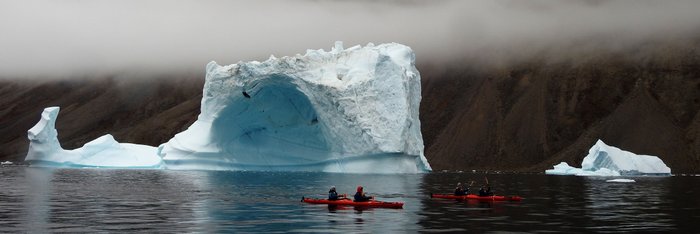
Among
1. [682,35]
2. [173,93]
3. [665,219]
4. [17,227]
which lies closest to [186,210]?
[17,227]

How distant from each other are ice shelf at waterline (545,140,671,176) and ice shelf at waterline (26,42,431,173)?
2222 cm

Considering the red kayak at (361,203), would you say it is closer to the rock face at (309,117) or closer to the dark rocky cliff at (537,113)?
the rock face at (309,117)

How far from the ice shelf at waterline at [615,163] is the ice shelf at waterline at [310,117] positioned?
2222 centimetres

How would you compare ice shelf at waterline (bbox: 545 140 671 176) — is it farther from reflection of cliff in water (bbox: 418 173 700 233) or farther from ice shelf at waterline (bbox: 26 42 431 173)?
reflection of cliff in water (bbox: 418 173 700 233)

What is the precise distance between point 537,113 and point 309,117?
79327 millimetres

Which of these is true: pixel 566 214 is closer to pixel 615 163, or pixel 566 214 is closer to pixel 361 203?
pixel 361 203

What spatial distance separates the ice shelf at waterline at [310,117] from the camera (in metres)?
59.6

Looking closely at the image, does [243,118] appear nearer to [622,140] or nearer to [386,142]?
[386,142]

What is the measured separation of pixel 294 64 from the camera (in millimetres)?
59656

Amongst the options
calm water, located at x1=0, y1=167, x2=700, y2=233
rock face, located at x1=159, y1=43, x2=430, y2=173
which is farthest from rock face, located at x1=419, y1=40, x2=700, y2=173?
calm water, located at x1=0, y1=167, x2=700, y2=233

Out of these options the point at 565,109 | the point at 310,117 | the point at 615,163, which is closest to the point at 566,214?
the point at 310,117

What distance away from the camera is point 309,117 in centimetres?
6131

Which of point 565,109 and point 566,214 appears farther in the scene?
point 565,109

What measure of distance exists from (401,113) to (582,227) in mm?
37928
